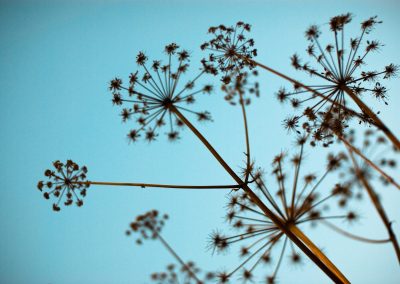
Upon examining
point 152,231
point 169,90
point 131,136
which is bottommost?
point 152,231

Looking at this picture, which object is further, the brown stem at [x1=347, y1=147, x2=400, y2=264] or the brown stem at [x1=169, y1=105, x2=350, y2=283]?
the brown stem at [x1=169, y1=105, x2=350, y2=283]

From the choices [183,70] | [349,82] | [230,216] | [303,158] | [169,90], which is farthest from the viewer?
[183,70]

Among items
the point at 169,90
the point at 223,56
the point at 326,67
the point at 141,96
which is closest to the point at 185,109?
the point at 169,90

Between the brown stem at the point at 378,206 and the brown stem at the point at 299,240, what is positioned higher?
the brown stem at the point at 299,240

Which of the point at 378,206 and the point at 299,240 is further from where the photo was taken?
the point at 299,240

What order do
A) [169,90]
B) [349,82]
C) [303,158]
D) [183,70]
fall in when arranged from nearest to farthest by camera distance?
[303,158] → [349,82] → [169,90] → [183,70]

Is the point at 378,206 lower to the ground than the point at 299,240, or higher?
lower

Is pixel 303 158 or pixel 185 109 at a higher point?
pixel 185 109

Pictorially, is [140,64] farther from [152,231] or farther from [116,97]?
[152,231]

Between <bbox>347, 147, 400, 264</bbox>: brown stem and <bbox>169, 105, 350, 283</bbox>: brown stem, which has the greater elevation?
<bbox>169, 105, 350, 283</bbox>: brown stem

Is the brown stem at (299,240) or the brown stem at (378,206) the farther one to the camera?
the brown stem at (299,240)

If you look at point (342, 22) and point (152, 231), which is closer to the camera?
point (152, 231)
